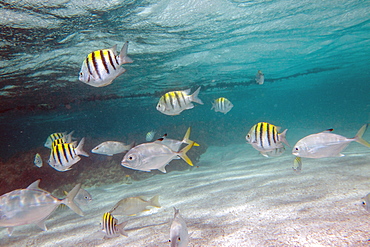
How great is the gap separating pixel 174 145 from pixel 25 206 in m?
2.88

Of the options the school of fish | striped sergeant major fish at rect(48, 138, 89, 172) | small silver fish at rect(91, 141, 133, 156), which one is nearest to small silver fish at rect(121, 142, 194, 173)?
the school of fish

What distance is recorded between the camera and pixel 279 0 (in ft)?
36.8

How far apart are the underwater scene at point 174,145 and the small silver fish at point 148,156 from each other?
0.03 m

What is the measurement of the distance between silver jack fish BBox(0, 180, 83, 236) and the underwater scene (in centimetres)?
2

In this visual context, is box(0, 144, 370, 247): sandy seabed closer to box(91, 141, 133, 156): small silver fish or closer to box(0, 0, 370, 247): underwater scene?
box(0, 0, 370, 247): underwater scene

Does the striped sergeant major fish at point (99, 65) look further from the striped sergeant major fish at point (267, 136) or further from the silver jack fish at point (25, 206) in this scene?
the striped sergeant major fish at point (267, 136)

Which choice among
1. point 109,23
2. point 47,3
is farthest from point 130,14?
point 47,3

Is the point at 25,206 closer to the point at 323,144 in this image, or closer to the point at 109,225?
the point at 109,225

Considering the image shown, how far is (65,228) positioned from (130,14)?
9396 mm

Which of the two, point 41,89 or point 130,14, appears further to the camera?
point 41,89

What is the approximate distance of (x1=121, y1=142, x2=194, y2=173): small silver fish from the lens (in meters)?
3.63

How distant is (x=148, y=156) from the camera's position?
371 cm

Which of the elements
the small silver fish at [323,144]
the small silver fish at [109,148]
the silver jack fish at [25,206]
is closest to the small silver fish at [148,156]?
the silver jack fish at [25,206]

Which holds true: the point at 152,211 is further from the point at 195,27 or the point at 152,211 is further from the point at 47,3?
the point at 195,27
